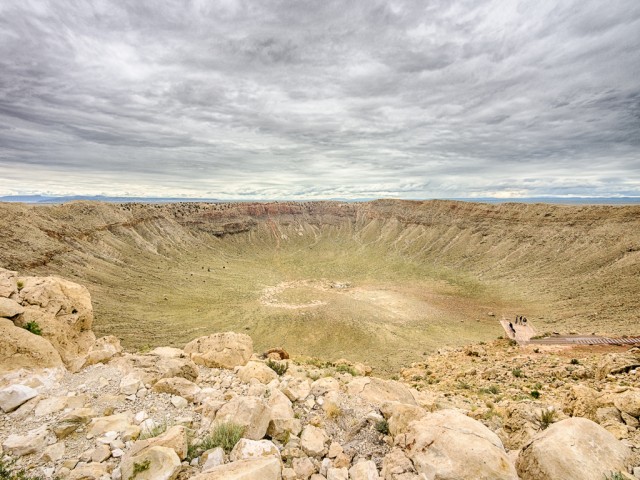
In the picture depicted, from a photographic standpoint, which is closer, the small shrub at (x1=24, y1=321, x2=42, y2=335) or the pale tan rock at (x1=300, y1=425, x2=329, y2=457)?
the pale tan rock at (x1=300, y1=425, x2=329, y2=457)

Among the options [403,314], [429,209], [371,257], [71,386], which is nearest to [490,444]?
[71,386]

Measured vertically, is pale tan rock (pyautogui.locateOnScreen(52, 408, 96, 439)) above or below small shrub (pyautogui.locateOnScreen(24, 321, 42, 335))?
below

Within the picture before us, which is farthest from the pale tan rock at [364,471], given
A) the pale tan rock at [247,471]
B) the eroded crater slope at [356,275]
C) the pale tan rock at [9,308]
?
the eroded crater slope at [356,275]

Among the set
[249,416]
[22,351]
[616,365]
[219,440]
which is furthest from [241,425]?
[616,365]

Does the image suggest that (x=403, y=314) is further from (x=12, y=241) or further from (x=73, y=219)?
(x=73, y=219)

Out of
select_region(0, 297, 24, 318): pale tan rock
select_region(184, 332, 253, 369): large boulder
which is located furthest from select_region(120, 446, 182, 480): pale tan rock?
select_region(0, 297, 24, 318): pale tan rock

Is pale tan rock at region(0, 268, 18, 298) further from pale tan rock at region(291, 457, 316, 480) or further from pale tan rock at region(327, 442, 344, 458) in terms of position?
pale tan rock at region(327, 442, 344, 458)

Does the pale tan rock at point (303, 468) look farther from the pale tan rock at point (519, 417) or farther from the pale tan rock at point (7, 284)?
the pale tan rock at point (7, 284)
